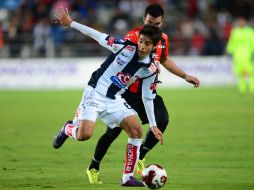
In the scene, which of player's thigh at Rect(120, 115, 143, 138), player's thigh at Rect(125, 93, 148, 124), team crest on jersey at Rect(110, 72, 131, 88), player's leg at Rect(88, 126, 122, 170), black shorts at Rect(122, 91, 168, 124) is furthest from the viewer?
player's thigh at Rect(125, 93, 148, 124)

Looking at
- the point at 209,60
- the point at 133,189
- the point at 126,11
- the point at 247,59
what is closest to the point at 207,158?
the point at 133,189

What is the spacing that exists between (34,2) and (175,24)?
5611 millimetres

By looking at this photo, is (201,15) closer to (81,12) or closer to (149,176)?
(81,12)

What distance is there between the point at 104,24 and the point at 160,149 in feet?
52.1

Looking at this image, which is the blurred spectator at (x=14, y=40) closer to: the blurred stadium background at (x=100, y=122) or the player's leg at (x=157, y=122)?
the blurred stadium background at (x=100, y=122)

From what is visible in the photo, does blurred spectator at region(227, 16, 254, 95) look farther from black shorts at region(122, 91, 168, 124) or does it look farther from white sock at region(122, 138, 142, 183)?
white sock at region(122, 138, 142, 183)

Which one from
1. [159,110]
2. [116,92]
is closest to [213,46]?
[159,110]

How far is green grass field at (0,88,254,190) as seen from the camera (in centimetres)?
926

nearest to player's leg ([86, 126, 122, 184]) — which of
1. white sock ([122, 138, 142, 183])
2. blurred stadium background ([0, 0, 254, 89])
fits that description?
white sock ([122, 138, 142, 183])

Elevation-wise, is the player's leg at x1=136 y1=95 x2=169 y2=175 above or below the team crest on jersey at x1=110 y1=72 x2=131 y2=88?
below

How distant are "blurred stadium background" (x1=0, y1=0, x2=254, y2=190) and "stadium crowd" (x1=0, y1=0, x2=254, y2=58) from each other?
0.04 metres

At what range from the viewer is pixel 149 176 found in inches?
325

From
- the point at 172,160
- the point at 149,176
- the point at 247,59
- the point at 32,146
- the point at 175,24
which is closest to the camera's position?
the point at 149,176

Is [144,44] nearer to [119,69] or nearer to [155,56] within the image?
[119,69]
